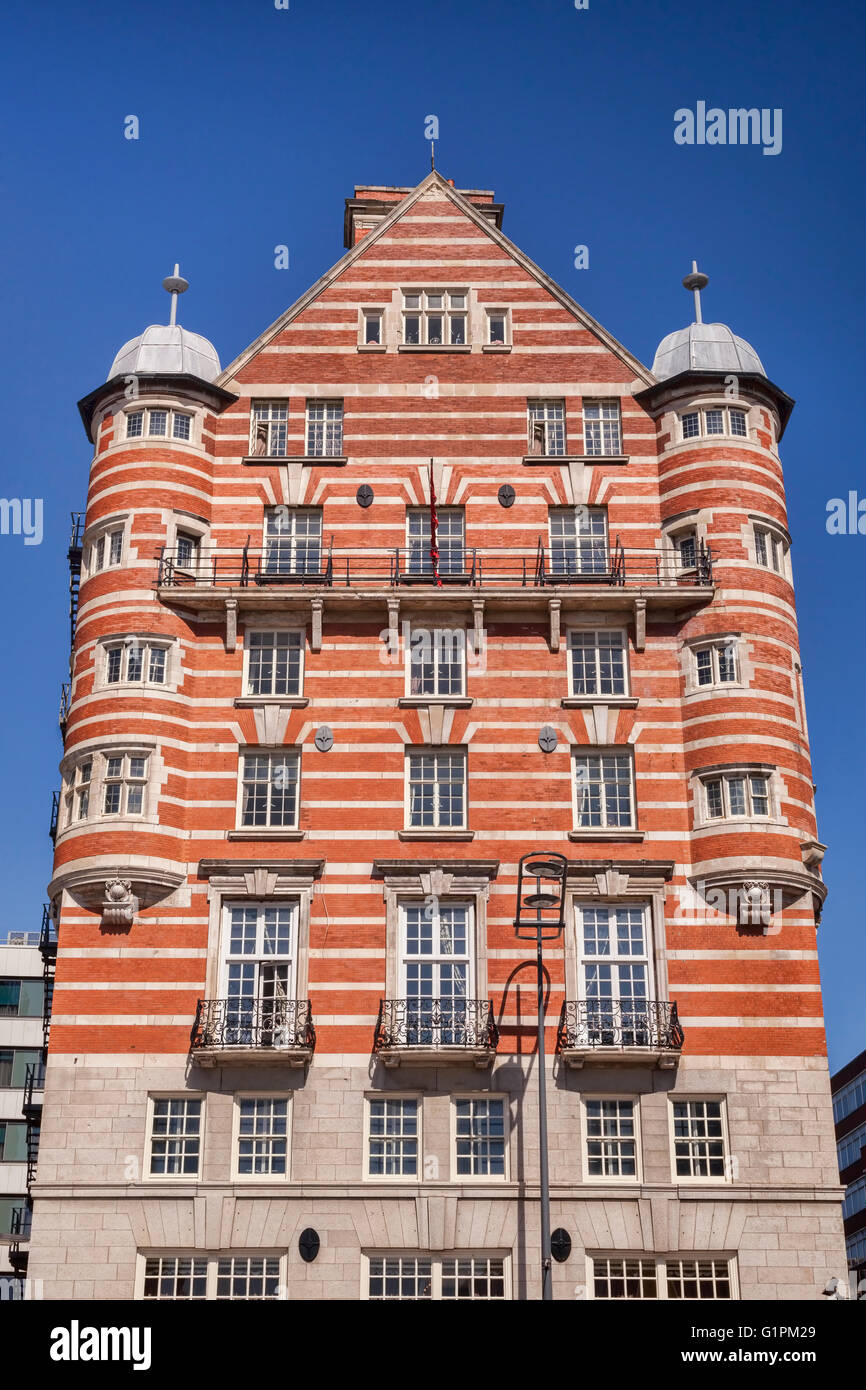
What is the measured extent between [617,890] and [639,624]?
7003mm

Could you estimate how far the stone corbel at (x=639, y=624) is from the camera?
4181 cm

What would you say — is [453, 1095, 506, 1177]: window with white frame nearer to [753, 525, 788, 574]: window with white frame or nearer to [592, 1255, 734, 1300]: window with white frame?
[592, 1255, 734, 1300]: window with white frame

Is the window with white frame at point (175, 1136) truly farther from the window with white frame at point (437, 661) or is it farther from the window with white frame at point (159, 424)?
the window with white frame at point (159, 424)

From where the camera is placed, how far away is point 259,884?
3916 centimetres

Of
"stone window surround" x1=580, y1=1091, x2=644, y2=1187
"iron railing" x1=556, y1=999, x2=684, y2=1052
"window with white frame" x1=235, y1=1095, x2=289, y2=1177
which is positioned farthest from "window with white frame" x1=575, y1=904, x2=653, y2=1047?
"window with white frame" x1=235, y1=1095, x2=289, y2=1177

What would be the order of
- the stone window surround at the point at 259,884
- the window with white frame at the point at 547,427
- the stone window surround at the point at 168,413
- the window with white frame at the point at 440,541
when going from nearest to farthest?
the stone window surround at the point at 259,884 → the window with white frame at the point at 440,541 → the stone window surround at the point at 168,413 → the window with white frame at the point at 547,427

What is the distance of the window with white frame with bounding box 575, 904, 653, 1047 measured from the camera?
37.7 metres

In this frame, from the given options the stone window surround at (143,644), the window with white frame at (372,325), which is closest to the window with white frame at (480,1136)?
the stone window surround at (143,644)

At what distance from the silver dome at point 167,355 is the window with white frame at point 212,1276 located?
73.6 feet
